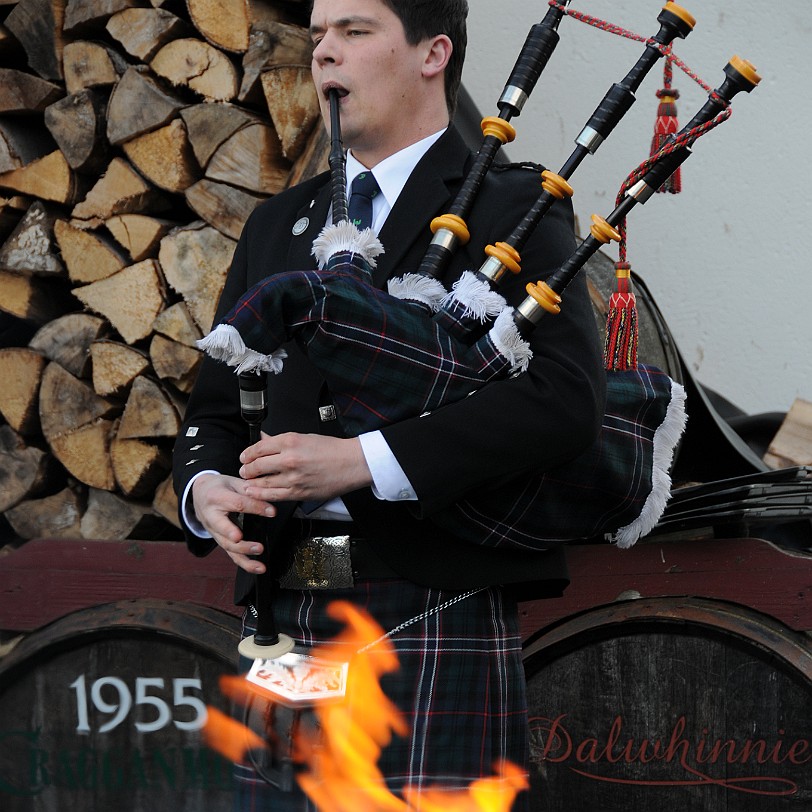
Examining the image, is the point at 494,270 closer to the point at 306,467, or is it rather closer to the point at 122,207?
the point at 306,467

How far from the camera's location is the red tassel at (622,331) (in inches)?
63.8

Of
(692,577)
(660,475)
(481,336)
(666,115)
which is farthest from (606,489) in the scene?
(666,115)

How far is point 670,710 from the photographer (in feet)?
6.25

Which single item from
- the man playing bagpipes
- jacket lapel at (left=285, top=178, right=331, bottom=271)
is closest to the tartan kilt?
the man playing bagpipes

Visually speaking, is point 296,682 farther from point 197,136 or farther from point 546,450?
point 197,136

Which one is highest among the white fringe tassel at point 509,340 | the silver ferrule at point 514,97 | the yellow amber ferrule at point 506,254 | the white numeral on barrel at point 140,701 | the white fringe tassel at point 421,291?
the silver ferrule at point 514,97

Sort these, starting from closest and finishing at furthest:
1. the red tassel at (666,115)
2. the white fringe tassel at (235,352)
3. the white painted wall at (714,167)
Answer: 1. the white fringe tassel at (235,352)
2. the red tassel at (666,115)
3. the white painted wall at (714,167)

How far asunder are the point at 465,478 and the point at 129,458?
1314 mm

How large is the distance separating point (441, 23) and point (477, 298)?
1.40 feet

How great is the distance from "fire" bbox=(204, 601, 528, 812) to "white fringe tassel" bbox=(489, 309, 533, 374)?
391 millimetres

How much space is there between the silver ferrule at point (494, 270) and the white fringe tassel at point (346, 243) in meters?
0.14

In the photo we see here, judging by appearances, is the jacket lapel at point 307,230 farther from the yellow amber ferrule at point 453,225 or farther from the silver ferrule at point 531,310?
the silver ferrule at point 531,310

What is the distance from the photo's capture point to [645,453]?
53.2 inches

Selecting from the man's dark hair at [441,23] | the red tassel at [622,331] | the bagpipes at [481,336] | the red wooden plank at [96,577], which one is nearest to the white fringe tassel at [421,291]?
the bagpipes at [481,336]
